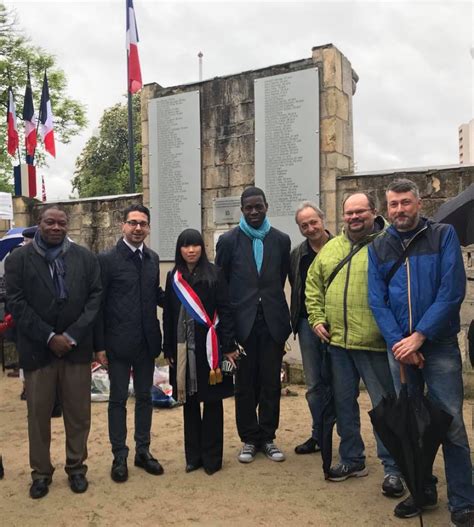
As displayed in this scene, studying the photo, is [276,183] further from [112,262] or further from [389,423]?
[389,423]

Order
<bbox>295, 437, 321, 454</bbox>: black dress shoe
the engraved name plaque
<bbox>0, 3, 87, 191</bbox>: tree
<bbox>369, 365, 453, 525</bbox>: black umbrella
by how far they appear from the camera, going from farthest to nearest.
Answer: <bbox>0, 3, 87, 191</bbox>: tree
the engraved name plaque
<bbox>295, 437, 321, 454</bbox>: black dress shoe
<bbox>369, 365, 453, 525</bbox>: black umbrella

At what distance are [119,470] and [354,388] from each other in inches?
63.7

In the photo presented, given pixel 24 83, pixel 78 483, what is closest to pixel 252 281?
pixel 78 483

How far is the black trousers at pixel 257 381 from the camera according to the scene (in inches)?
147

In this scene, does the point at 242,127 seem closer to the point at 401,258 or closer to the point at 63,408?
the point at 401,258

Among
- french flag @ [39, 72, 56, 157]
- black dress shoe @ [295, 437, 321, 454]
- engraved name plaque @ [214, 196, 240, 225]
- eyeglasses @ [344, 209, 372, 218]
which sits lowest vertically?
black dress shoe @ [295, 437, 321, 454]

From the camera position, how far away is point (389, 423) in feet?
8.63

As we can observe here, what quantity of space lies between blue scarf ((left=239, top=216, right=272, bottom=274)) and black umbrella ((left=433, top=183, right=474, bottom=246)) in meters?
1.19

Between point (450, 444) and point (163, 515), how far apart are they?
1602mm

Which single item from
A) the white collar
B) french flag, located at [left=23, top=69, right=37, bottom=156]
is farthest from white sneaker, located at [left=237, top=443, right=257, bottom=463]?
french flag, located at [left=23, top=69, right=37, bottom=156]

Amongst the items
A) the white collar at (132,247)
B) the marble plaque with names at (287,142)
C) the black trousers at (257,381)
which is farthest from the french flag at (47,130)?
the black trousers at (257,381)

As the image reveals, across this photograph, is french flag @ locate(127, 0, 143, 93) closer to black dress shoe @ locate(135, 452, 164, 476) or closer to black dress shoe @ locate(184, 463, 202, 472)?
black dress shoe @ locate(135, 452, 164, 476)

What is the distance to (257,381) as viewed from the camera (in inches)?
151

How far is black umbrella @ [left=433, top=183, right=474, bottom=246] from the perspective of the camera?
291cm
